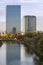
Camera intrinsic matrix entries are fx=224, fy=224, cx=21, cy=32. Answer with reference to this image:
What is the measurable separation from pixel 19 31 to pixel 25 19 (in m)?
4.90

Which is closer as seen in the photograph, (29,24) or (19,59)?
(19,59)

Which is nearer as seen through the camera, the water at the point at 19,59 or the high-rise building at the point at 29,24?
the water at the point at 19,59

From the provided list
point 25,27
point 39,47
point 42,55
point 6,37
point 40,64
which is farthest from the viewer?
point 25,27

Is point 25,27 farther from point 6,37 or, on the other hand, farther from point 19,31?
point 6,37

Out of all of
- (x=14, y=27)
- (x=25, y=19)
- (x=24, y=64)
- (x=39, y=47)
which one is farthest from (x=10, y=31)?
(x=24, y=64)

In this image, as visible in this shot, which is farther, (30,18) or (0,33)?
(30,18)

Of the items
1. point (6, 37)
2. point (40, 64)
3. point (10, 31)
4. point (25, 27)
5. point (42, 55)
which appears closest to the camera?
point (40, 64)

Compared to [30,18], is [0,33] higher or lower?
lower

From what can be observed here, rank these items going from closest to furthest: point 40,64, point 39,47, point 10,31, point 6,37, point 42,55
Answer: point 40,64 < point 42,55 < point 39,47 < point 6,37 < point 10,31

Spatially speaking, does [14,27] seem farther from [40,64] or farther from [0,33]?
[40,64]

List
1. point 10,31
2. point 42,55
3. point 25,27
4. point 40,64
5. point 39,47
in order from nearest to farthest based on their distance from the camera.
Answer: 1. point 40,64
2. point 42,55
3. point 39,47
4. point 25,27
5. point 10,31

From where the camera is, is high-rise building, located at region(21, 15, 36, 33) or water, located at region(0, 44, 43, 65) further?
high-rise building, located at region(21, 15, 36, 33)

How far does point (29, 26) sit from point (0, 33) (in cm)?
691

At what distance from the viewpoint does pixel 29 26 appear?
170 feet
